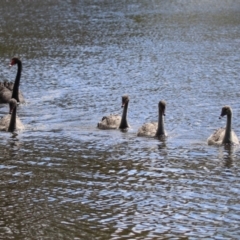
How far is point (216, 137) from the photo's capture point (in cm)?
1561

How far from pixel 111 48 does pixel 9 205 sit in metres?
21.6

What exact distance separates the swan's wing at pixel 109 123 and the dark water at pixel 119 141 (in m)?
0.30

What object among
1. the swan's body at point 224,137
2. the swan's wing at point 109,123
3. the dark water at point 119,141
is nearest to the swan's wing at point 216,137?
the swan's body at point 224,137

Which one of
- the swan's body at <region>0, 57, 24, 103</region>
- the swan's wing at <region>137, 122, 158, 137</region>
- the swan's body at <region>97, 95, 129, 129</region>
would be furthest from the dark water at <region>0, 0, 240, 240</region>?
the swan's body at <region>0, 57, 24, 103</region>

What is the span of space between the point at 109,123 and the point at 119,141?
1400mm

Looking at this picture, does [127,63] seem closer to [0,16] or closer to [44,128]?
[44,128]

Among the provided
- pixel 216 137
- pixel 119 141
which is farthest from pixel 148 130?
pixel 216 137

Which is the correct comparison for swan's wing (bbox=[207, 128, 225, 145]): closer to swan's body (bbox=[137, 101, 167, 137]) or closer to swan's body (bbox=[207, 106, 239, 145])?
swan's body (bbox=[207, 106, 239, 145])

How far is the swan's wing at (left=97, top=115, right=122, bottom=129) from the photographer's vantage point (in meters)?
17.3

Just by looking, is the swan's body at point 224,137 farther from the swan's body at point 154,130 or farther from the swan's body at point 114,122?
the swan's body at point 114,122

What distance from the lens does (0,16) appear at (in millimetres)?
47000

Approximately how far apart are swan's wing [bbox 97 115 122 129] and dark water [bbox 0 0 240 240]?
0.99 feet

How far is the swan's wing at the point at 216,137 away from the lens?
1548cm

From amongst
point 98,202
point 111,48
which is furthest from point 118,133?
point 111,48
